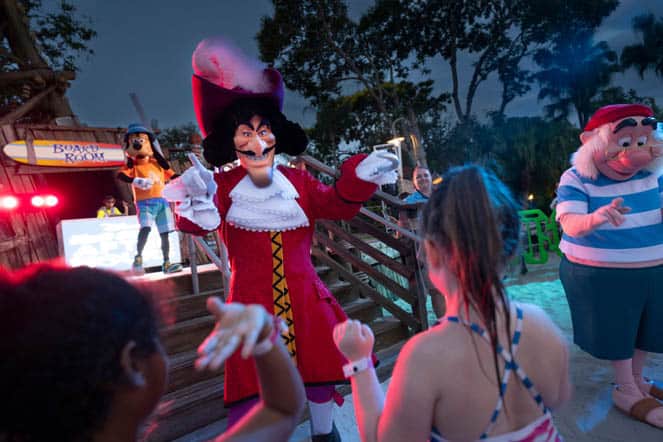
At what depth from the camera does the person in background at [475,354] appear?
0.82 meters

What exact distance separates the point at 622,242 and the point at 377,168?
4.53 ft

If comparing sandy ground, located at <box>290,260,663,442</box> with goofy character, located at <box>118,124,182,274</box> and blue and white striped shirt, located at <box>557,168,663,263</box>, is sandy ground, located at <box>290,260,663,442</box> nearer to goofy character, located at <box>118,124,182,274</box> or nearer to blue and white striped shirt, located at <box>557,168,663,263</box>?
blue and white striped shirt, located at <box>557,168,663,263</box>

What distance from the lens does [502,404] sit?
32.6 inches

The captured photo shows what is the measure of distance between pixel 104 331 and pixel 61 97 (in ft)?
34.6

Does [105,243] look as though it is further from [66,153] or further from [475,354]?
[475,354]

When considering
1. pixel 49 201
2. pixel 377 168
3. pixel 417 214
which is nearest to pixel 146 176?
pixel 417 214

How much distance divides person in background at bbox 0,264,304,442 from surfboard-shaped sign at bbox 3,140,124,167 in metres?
6.87

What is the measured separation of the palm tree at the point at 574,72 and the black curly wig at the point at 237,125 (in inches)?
674

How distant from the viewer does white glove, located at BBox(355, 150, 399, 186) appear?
5.77 ft

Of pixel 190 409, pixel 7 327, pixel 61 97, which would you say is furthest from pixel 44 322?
pixel 61 97

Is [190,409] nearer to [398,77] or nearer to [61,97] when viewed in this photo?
[61,97]

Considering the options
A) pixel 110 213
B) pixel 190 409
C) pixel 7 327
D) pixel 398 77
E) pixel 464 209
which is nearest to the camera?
pixel 7 327

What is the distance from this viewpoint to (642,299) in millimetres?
2049

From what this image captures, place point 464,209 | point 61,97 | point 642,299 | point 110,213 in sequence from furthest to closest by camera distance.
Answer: point 61,97 → point 110,213 → point 642,299 → point 464,209
